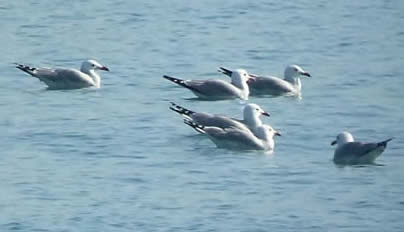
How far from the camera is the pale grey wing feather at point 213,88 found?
101 feet

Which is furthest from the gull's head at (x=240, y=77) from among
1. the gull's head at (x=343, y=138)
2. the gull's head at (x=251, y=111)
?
the gull's head at (x=343, y=138)

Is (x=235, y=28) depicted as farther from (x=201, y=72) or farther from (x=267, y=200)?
(x=267, y=200)

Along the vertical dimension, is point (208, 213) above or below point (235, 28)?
below

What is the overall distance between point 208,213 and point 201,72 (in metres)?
11.6

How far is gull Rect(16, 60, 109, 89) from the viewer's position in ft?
105

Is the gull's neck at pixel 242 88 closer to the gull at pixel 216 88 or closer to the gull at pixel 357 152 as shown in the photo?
the gull at pixel 216 88

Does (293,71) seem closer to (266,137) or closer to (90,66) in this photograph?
(90,66)

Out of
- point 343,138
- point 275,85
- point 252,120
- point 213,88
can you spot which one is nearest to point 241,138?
point 252,120

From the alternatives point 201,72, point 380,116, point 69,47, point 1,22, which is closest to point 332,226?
point 380,116

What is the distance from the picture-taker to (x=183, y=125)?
2902 cm

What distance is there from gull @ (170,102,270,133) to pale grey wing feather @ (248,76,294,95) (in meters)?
3.06

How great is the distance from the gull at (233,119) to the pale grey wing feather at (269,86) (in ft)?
10.0

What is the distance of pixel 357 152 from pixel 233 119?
8.45 ft

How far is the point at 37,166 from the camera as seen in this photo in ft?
84.1
